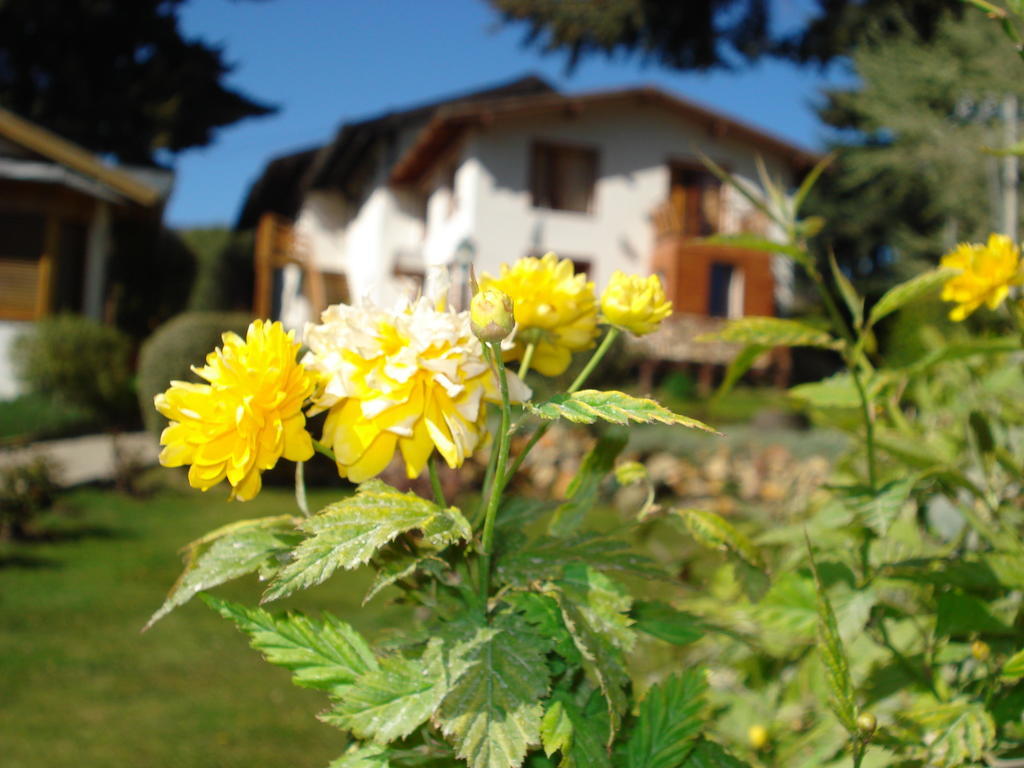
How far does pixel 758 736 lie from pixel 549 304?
1.22 metres

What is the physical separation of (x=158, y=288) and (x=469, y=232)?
19.0ft

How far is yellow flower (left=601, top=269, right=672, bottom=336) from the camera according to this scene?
0.92m

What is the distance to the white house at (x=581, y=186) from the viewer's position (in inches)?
670

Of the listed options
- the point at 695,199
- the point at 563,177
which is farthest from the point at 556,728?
the point at 695,199

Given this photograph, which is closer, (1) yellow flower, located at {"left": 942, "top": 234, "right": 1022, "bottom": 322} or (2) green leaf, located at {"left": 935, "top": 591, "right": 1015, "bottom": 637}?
(2) green leaf, located at {"left": 935, "top": 591, "right": 1015, "bottom": 637}

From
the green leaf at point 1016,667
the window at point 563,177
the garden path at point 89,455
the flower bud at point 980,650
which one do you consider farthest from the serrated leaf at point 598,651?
the window at point 563,177

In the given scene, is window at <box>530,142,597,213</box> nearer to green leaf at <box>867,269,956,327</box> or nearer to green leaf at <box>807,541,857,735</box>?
green leaf at <box>867,269,956,327</box>

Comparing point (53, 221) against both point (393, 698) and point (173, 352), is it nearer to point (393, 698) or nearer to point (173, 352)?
point (173, 352)

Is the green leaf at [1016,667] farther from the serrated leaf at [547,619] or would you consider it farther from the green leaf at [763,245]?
the green leaf at [763,245]

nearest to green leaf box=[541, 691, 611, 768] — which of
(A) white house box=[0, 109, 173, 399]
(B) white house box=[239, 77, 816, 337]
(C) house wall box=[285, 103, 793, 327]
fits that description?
(A) white house box=[0, 109, 173, 399]

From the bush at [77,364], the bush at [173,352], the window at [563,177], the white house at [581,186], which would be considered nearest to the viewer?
the bush at [173,352]

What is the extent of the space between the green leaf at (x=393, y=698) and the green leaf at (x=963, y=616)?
62cm

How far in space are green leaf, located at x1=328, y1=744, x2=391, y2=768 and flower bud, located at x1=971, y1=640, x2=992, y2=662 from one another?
2.50ft

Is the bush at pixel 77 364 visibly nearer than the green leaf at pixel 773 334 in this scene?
No
